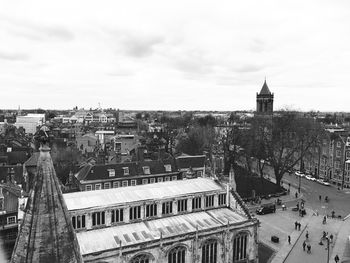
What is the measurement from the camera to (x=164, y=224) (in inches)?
993

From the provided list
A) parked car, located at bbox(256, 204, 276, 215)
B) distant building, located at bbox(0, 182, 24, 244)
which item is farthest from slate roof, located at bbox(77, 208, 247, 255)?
distant building, located at bbox(0, 182, 24, 244)

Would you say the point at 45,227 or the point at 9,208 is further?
the point at 9,208

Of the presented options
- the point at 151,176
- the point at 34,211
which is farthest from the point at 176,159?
the point at 34,211

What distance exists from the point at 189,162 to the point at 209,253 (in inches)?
982

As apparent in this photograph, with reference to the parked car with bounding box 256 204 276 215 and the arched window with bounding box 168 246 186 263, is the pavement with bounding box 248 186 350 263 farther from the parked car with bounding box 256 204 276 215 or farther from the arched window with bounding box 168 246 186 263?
the arched window with bounding box 168 246 186 263

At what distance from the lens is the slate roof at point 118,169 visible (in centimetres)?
4116

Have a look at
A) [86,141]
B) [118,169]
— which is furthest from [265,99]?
[118,169]

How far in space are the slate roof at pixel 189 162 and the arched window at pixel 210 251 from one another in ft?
76.5

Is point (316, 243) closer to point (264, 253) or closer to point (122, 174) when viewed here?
point (264, 253)

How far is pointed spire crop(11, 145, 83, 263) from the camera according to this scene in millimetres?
7496

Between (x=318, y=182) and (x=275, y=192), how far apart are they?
13.4 meters

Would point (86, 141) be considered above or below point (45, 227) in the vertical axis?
below

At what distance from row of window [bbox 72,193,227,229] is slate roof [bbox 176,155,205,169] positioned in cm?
1882

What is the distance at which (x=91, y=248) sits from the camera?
2088 centimetres
